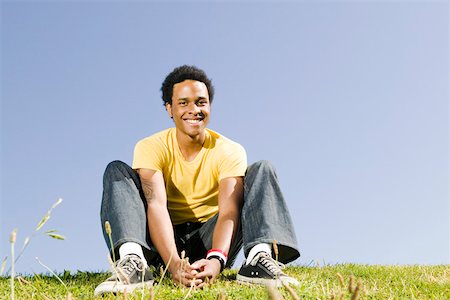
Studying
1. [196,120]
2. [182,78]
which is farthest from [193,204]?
[182,78]

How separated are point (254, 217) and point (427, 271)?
2.58m

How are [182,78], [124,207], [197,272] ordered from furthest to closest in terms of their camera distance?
[182,78] < [124,207] < [197,272]

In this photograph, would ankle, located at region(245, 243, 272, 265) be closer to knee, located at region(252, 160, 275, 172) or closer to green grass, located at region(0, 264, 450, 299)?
green grass, located at region(0, 264, 450, 299)

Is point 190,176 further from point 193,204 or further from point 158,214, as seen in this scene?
point 158,214

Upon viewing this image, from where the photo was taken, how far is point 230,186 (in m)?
4.69

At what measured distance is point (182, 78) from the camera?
5195 mm

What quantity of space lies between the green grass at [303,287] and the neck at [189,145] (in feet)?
3.75

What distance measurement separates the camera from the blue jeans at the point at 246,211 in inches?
169

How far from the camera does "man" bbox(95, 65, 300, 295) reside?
4.12 metres

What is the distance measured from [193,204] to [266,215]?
0.98 m

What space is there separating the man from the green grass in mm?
192

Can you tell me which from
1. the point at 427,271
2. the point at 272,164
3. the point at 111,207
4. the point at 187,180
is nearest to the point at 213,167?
the point at 187,180

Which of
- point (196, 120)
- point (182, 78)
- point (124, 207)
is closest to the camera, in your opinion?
point (124, 207)

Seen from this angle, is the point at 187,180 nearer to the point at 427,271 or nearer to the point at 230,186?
the point at 230,186
